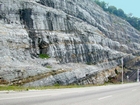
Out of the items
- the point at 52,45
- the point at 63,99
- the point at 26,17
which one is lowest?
the point at 63,99

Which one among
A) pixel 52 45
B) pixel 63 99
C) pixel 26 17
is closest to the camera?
pixel 63 99

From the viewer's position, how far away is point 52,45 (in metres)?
44.7

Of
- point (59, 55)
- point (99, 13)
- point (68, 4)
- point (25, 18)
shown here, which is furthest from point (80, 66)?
point (99, 13)

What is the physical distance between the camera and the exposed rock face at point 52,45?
36406 mm

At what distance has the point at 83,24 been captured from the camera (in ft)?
188

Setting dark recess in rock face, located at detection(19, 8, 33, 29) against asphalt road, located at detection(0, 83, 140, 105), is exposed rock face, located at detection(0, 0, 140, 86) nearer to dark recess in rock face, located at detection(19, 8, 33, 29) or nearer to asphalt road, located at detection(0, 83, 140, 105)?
dark recess in rock face, located at detection(19, 8, 33, 29)

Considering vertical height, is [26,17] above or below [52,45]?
above

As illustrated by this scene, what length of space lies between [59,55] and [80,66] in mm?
4660

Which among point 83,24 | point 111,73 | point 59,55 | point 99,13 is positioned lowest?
point 111,73

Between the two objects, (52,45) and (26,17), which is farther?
(26,17)

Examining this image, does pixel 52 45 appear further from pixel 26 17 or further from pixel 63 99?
pixel 63 99

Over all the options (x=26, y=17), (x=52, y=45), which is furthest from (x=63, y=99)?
(x=26, y=17)

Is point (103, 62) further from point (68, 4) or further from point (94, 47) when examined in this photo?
point (68, 4)

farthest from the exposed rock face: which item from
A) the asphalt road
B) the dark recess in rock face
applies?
the asphalt road
